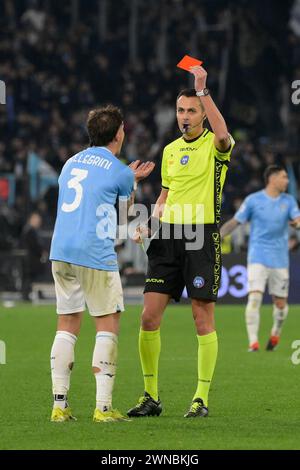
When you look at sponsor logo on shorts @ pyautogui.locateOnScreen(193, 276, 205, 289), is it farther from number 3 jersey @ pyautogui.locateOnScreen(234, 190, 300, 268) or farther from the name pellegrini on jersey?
number 3 jersey @ pyautogui.locateOnScreen(234, 190, 300, 268)

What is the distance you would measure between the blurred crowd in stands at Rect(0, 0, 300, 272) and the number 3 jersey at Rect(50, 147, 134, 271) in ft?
62.7

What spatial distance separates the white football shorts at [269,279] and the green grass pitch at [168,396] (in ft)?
2.53

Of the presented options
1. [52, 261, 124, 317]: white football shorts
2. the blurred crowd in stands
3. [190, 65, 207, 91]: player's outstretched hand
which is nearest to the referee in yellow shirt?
[190, 65, 207, 91]: player's outstretched hand

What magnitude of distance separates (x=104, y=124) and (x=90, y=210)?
24.9 inches

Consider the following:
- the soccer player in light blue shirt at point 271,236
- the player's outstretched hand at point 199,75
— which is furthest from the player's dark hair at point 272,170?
the player's outstretched hand at point 199,75

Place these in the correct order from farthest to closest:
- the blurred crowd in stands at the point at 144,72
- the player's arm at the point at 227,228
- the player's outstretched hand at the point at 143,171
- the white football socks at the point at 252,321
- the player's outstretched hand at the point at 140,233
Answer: the blurred crowd in stands at the point at 144,72, the white football socks at the point at 252,321, the player's arm at the point at 227,228, the player's outstretched hand at the point at 140,233, the player's outstretched hand at the point at 143,171

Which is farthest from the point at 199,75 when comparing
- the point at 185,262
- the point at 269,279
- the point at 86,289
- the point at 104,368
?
the point at 269,279

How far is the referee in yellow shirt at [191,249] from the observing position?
943cm

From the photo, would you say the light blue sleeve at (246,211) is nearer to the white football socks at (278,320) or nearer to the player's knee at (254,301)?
the player's knee at (254,301)

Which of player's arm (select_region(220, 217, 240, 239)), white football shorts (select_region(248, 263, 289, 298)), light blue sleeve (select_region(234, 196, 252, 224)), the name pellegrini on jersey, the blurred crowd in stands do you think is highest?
the blurred crowd in stands

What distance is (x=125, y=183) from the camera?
8.85 metres

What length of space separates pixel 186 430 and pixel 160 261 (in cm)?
164

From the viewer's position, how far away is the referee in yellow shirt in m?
9.43

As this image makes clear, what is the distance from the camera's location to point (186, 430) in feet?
27.7
